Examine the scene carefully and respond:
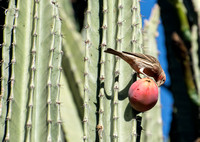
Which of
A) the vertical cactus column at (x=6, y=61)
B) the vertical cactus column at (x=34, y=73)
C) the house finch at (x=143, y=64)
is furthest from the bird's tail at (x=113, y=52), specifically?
the vertical cactus column at (x=6, y=61)

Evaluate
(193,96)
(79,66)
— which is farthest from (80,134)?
(193,96)

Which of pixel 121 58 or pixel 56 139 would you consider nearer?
pixel 56 139

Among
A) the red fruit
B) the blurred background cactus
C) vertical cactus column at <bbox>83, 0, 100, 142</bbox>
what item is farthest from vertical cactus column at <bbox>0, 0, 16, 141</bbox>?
the red fruit

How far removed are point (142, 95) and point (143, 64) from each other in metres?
0.32

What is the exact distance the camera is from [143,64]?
3127 millimetres

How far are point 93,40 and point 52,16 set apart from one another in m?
0.31

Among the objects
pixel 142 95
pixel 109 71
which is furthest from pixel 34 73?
pixel 142 95

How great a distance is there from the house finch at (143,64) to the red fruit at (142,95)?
0.14 m

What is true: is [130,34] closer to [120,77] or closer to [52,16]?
[120,77]

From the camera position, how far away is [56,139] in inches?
109

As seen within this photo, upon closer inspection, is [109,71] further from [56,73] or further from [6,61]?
[6,61]

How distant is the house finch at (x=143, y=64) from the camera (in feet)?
9.77

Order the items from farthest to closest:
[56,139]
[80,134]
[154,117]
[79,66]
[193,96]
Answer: [193,96], [79,66], [80,134], [154,117], [56,139]

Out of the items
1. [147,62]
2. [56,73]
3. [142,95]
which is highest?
[147,62]
